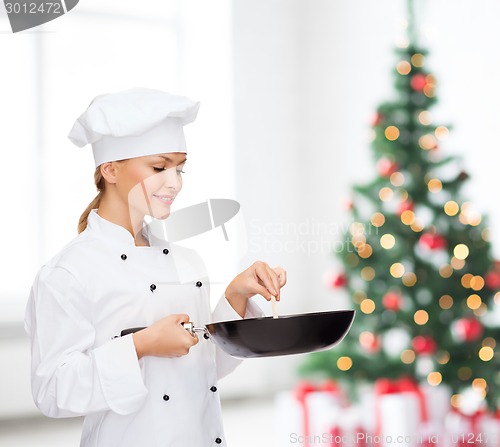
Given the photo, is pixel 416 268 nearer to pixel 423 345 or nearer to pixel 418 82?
pixel 423 345

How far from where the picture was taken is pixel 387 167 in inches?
121

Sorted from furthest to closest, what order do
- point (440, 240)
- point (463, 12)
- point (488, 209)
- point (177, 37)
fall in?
point (177, 37) < point (463, 12) < point (488, 209) < point (440, 240)

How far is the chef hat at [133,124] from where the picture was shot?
1.18 metres

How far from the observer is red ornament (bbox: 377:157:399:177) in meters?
3.07

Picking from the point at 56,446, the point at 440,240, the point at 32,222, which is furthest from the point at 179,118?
the point at 32,222

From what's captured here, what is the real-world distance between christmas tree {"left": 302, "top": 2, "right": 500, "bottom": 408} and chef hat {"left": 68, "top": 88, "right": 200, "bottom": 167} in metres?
1.91

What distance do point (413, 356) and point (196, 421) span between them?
1.93m

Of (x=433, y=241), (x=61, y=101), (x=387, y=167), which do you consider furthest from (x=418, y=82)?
(x=61, y=101)

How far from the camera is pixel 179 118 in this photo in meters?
1.24

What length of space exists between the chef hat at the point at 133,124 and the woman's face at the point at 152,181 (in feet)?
0.04

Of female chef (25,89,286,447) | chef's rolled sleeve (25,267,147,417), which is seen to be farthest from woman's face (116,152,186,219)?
chef's rolled sleeve (25,267,147,417)

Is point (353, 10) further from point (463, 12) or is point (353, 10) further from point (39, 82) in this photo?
point (39, 82)

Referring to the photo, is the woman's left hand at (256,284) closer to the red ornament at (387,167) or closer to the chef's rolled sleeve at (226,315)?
the chef's rolled sleeve at (226,315)

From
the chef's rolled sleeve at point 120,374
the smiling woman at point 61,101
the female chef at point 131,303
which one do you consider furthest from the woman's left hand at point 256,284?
the smiling woman at point 61,101
